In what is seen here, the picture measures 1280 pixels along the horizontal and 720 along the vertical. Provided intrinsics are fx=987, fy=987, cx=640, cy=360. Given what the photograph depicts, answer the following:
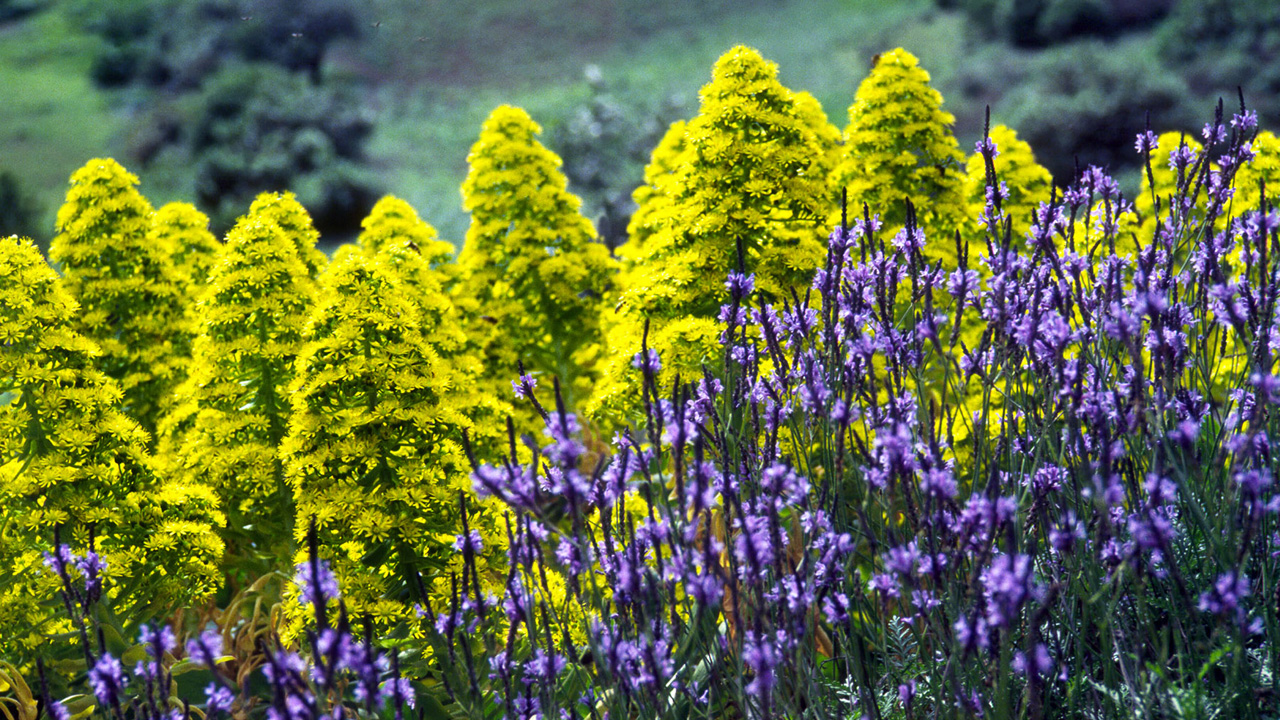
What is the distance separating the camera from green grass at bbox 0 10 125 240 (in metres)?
30.3

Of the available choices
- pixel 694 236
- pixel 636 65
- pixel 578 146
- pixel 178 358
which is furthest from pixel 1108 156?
pixel 636 65

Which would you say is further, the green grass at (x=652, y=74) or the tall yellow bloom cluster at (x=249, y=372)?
the green grass at (x=652, y=74)

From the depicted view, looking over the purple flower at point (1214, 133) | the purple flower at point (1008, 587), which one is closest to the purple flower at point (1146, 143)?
the purple flower at point (1214, 133)

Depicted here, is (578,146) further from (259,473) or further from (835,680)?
(835,680)

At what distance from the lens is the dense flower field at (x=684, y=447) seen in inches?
92.4

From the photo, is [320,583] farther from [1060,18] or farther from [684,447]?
[1060,18]

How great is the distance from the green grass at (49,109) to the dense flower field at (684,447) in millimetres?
21261

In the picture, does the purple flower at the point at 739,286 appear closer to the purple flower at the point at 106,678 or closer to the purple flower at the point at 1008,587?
the purple flower at the point at 1008,587

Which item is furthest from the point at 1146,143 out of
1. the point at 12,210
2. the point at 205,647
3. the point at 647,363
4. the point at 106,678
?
the point at 12,210

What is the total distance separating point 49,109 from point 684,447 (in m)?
40.6

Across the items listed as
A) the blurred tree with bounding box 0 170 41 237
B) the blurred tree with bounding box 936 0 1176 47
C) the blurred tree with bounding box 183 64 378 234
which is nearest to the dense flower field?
the blurred tree with bounding box 0 170 41 237

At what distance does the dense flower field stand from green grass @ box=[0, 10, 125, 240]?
2126 centimetres

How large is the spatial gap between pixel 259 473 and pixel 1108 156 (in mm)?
20446

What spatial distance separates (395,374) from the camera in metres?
4.22
